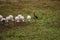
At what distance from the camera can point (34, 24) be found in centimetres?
652

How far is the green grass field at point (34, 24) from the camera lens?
5758 mm

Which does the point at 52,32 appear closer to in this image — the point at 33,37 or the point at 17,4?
the point at 33,37

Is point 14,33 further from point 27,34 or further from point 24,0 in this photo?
point 24,0

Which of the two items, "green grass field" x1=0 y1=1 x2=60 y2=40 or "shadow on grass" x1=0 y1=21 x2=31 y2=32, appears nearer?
"green grass field" x1=0 y1=1 x2=60 y2=40

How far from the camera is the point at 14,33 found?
5.89 meters

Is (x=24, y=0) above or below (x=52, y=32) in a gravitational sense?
above

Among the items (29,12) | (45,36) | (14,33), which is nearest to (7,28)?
(14,33)

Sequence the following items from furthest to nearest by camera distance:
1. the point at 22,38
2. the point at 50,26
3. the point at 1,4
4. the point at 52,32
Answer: the point at 1,4
the point at 50,26
the point at 52,32
the point at 22,38

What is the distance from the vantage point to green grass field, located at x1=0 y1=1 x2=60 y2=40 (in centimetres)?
576

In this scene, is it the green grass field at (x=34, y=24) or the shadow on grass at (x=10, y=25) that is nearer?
the green grass field at (x=34, y=24)

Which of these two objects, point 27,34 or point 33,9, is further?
point 33,9

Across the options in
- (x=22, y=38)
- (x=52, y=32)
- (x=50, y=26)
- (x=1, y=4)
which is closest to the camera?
(x=22, y=38)

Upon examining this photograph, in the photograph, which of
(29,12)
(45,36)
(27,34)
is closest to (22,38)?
(27,34)

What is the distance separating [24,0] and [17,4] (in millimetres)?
610
